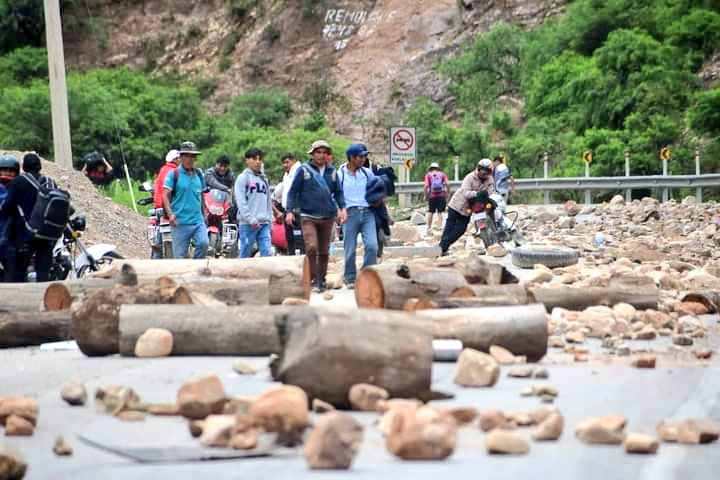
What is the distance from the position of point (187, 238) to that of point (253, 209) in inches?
45.4

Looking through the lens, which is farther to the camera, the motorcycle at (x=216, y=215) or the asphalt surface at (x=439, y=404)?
the motorcycle at (x=216, y=215)

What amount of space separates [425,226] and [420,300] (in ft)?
80.3

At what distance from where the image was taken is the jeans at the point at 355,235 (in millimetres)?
17141

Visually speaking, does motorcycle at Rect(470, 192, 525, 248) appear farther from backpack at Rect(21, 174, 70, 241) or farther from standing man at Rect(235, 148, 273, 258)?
backpack at Rect(21, 174, 70, 241)

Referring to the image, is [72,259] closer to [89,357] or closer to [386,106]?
[89,357]

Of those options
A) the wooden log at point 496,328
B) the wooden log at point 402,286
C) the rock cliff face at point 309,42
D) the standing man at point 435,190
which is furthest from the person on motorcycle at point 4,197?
the rock cliff face at point 309,42

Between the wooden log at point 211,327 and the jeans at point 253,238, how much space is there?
24.5 ft

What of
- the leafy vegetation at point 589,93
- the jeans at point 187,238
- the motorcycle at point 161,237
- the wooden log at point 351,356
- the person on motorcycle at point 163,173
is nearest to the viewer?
the wooden log at point 351,356

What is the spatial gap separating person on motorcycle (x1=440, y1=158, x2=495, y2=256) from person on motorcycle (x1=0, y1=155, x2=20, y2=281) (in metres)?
8.07

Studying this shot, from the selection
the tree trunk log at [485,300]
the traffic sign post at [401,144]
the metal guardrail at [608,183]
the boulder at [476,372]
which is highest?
the traffic sign post at [401,144]

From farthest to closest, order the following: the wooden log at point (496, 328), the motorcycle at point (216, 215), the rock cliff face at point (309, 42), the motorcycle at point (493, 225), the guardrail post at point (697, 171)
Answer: the rock cliff face at point (309, 42), the guardrail post at point (697, 171), the motorcycle at point (493, 225), the motorcycle at point (216, 215), the wooden log at point (496, 328)

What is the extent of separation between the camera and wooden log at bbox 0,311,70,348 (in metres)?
12.0

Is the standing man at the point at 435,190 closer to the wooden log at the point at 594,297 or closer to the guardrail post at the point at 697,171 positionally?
the guardrail post at the point at 697,171

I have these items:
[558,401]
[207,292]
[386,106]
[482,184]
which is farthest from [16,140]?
[558,401]
